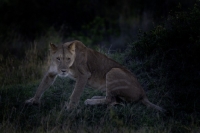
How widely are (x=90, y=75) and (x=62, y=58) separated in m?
0.65

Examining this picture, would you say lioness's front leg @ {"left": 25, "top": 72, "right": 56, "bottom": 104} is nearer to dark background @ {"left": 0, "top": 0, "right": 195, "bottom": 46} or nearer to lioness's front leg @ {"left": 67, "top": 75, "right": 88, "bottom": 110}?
lioness's front leg @ {"left": 67, "top": 75, "right": 88, "bottom": 110}

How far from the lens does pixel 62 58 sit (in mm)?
7172

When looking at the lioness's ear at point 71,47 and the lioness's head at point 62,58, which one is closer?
the lioness's head at point 62,58

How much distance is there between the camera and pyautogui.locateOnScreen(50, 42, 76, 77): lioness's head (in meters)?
7.09

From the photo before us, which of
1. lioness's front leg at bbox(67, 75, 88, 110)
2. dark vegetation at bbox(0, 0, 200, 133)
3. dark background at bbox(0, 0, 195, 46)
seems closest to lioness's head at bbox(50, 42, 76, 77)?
lioness's front leg at bbox(67, 75, 88, 110)

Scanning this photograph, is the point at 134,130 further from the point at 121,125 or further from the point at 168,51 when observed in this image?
the point at 168,51

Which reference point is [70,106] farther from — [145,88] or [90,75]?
[145,88]

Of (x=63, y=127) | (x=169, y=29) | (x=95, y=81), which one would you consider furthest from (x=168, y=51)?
(x=63, y=127)

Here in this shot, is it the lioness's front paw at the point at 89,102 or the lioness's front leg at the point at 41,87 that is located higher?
the lioness's front leg at the point at 41,87

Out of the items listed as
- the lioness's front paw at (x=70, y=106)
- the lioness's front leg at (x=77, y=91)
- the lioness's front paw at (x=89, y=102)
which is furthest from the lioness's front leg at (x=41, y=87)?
the lioness's front paw at (x=89, y=102)

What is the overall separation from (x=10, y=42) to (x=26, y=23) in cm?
247

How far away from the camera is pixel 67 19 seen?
18.7 metres

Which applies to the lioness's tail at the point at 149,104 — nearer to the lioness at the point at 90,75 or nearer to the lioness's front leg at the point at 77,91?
the lioness at the point at 90,75

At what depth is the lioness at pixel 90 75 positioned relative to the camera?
7117 millimetres
